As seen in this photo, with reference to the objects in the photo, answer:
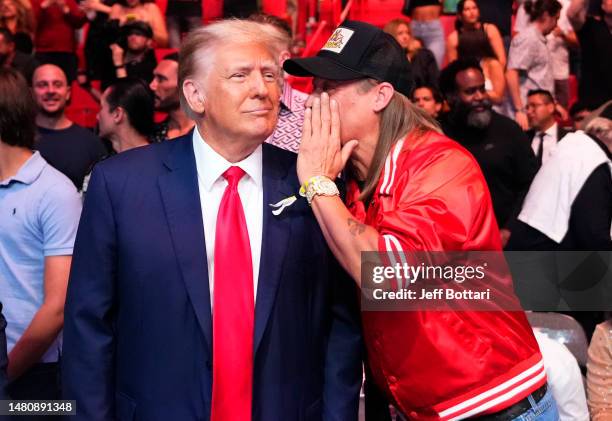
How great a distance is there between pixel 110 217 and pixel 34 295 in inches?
40.2

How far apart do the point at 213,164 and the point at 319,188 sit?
0.33m

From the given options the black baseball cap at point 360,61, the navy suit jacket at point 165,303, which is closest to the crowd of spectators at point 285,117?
the black baseball cap at point 360,61

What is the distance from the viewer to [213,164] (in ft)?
9.23

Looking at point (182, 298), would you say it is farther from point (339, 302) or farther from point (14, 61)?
point (14, 61)

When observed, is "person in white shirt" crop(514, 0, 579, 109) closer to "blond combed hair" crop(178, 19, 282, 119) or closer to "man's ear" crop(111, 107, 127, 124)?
"man's ear" crop(111, 107, 127, 124)

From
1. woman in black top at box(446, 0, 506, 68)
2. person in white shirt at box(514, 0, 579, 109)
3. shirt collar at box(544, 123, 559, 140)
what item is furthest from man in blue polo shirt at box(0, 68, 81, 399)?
person in white shirt at box(514, 0, 579, 109)


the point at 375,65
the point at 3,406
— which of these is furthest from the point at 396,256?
the point at 3,406

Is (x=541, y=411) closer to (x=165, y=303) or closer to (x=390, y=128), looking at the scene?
(x=390, y=128)

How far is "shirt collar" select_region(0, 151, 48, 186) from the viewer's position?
3594 mm

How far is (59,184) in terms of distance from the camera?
3.61 metres

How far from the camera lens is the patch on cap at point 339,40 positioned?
2.93 metres

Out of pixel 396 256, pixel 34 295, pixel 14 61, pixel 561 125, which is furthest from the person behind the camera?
pixel 561 125

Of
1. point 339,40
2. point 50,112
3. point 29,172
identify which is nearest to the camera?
point 339,40

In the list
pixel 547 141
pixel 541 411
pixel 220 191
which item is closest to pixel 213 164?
pixel 220 191
